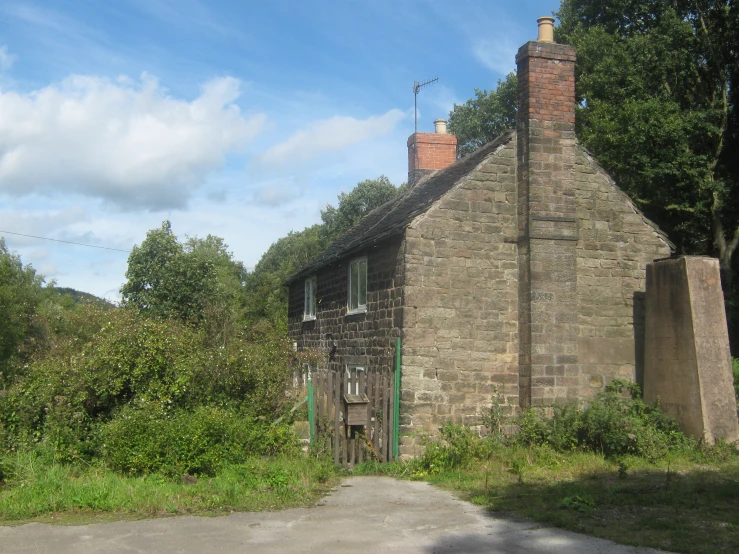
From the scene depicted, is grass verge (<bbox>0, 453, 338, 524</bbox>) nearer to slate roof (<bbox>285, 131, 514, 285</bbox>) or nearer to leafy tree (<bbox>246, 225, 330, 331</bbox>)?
slate roof (<bbox>285, 131, 514, 285</bbox>)

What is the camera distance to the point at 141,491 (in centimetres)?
970

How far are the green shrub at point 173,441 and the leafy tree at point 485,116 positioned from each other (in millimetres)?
24598

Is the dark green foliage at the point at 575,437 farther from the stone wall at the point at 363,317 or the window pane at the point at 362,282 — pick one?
the window pane at the point at 362,282

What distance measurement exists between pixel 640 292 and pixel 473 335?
3.59 meters

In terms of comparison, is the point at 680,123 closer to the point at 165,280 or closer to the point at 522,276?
the point at 522,276

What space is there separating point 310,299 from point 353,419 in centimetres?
888

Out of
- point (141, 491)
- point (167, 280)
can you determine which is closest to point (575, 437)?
point (141, 491)

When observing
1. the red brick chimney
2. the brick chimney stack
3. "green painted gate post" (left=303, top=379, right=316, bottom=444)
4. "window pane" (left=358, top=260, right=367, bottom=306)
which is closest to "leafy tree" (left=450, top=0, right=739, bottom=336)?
the red brick chimney

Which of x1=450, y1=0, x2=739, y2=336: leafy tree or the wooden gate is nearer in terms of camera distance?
the wooden gate

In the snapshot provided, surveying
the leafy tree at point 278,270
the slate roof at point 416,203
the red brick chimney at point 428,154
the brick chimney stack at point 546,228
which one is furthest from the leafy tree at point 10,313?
the brick chimney stack at point 546,228

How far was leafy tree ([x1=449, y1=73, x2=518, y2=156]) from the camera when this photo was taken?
115ft

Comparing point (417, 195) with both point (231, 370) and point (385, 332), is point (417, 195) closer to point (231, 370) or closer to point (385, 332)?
point (385, 332)

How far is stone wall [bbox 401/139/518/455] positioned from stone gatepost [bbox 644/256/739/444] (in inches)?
105

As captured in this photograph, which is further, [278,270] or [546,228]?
[278,270]
